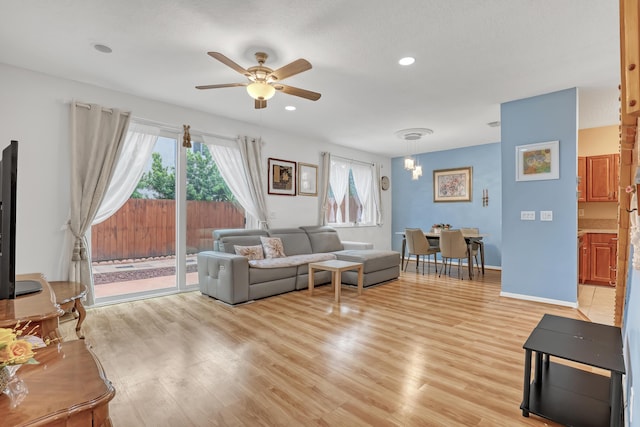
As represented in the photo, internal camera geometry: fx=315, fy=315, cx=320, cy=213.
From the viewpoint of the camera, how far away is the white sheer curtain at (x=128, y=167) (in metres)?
3.95

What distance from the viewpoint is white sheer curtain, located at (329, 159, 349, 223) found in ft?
23.0

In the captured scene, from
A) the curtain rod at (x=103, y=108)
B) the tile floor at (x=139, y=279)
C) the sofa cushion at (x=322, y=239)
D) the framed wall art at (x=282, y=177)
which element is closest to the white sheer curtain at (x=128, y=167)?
the curtain rod at (x=103, y=108)

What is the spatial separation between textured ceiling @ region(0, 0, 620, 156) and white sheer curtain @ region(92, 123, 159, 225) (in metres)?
0.54

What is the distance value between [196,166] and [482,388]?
14.5 ft

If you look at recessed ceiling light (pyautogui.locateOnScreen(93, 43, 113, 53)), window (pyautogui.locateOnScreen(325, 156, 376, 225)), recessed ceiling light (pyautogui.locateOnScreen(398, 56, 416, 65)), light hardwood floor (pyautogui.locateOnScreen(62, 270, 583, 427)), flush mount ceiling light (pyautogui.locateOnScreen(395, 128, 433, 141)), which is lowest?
light hardwood floor (pyautogui.locateOnScreen(62, 270, 583, 427))

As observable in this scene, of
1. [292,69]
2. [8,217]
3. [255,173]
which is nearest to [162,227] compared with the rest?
[255,173]

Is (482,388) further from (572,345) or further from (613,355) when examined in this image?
(613,355)

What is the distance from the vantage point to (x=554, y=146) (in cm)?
396

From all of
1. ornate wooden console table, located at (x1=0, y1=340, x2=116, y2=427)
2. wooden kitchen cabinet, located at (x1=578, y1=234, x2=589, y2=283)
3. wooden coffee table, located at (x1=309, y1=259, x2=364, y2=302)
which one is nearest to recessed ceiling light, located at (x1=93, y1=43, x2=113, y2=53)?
ornate wooden console table, located at (x1=0, y1=340, x2=116, y2=427)

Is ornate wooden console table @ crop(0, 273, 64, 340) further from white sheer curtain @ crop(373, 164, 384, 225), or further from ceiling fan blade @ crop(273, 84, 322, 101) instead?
white sheer curtain @ crop(373, 164, 384, 225)

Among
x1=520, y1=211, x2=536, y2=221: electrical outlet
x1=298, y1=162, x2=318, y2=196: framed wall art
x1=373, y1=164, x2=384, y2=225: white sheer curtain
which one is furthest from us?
x1=373, y1=164, x2=384, y2=225: white sheer curtain

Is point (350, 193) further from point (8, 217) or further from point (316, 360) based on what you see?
point (8, 217)

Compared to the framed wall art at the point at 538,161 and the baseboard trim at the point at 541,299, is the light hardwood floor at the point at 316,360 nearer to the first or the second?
the baseboard trim at the point at 541,299

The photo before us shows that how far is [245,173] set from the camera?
5.20m
